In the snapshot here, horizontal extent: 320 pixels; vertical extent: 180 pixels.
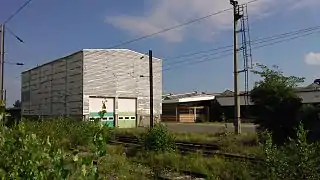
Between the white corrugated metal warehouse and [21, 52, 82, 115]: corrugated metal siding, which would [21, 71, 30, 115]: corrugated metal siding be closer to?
[21, 52, 82, 115]: corrugated metal siding

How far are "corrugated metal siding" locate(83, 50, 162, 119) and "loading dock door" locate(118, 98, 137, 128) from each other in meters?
0.72

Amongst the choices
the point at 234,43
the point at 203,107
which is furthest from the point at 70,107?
the point at 234,43

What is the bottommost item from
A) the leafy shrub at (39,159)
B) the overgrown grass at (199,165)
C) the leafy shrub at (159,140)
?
the overgrown grass at (199,165)

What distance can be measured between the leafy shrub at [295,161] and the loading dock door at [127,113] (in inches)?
1656

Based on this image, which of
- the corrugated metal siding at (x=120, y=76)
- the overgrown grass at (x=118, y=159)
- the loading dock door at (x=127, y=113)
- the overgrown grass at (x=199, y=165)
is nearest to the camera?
the overgrown grass at (x=118, y=159)

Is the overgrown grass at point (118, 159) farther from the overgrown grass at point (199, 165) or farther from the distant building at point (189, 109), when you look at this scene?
the distant building at point (189, 109)

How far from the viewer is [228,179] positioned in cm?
1192

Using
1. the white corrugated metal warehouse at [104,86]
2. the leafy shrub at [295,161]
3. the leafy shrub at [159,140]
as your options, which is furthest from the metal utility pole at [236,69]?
the white corrugated metal warehouse at [104,86]

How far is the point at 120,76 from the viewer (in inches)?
2036

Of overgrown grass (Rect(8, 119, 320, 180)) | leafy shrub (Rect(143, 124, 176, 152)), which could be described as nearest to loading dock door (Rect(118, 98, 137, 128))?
overgrown grass (Rect(8, 119, 320, 180))

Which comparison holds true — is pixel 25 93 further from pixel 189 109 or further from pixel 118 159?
pixel 118 159

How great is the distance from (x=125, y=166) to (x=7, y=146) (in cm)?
1104

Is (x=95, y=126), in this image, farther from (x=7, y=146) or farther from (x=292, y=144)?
(x=292, y=144)

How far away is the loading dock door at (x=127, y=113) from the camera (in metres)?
50.3
